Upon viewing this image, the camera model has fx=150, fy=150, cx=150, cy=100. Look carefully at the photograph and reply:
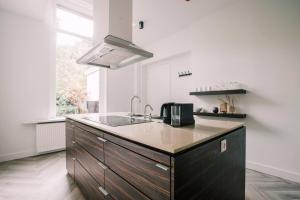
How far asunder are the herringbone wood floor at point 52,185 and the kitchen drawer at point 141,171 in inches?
44.1

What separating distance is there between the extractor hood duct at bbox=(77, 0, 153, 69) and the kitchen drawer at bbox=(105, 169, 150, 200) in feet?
4.42

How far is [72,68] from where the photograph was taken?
3914mm

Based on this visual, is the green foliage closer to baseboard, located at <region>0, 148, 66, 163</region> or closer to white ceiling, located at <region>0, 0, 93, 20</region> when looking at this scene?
white ceiling, located at <region>0, 0, 93, 20</region>

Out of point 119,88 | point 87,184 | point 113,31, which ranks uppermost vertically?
point 113,31

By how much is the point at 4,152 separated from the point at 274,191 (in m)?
4.56

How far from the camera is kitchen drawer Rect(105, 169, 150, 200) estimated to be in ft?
3.24

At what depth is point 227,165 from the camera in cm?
123

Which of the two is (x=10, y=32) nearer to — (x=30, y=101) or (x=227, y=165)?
(x=30, y=101)

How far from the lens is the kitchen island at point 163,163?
818 mm

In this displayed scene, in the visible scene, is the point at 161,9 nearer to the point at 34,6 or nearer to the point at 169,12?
the point at 169,12

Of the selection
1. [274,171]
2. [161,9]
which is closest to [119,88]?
[161,9]

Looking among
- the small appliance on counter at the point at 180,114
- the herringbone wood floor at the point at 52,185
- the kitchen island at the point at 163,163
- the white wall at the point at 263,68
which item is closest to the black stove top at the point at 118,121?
the kitchen island at the point at 163,163

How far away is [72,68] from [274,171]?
4685 millimetres

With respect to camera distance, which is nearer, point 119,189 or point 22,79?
point 119,189
